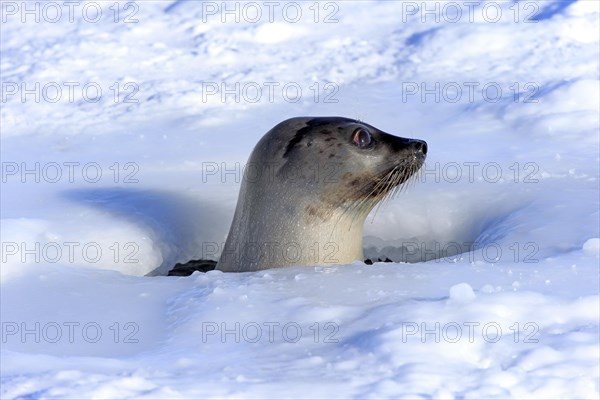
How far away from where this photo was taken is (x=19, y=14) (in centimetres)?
758

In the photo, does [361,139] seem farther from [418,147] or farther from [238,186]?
[238,186]

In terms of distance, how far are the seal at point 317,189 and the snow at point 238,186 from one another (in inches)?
13.3

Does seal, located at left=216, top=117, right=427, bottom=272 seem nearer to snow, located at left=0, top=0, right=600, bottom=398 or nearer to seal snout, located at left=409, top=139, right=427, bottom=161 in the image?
seal snout, located at left=409, top=139, right=427, bottom=161

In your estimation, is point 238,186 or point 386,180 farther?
point 238,186

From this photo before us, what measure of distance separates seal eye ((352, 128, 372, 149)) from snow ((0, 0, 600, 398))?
596 mm

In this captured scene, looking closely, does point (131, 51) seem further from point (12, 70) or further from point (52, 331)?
point (52, 331)

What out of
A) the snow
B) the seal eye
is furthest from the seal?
the snow

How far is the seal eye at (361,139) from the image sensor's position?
162 inches

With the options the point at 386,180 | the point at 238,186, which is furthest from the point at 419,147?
the point at 238,186

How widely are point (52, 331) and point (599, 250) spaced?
1.88 meters

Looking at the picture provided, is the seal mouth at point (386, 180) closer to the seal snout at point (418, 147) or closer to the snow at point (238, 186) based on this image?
the seal snout at point (418, 147)

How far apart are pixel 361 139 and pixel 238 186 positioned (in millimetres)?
1074

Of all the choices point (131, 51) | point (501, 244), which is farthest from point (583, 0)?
point (501, 244)

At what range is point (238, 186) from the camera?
5031 millimetres
